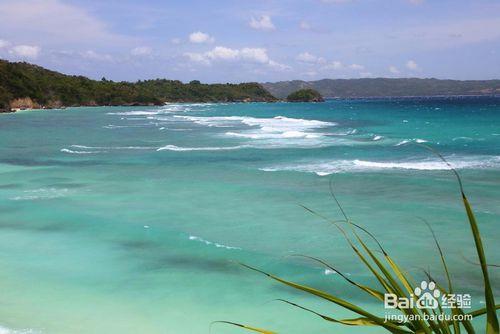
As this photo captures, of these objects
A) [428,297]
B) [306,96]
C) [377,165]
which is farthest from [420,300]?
[306,96]

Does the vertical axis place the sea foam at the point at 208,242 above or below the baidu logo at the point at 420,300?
below

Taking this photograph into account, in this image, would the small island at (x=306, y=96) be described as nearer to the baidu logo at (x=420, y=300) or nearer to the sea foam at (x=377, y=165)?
the sea foam at (x=377, y=165)

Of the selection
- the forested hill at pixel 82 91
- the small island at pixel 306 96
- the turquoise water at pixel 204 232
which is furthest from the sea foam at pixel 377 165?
the small island at pixel 306 96

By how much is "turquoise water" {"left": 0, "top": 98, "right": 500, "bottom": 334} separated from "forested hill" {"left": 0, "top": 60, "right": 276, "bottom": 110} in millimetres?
62400

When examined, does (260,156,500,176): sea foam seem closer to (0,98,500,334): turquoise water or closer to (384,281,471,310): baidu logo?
(0,98,500,334): turquoise water

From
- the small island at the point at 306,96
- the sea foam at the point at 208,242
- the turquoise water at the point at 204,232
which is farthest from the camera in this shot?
the small island at the point at 306,96

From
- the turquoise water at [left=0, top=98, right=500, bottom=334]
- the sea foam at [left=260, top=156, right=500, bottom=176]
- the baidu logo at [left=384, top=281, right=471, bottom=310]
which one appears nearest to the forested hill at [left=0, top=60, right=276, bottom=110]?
the turquoise water at [left=0, top=98, right=500, bottom=334]

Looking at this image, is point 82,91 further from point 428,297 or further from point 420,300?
point 420,300

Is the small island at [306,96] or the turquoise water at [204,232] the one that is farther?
the small island at [306,96]

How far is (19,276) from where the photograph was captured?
937 cm

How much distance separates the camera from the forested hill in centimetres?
8581

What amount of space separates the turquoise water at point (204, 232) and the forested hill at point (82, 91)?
6240 cm

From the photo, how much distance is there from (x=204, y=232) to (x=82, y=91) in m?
105

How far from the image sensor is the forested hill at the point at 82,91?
282 ft
